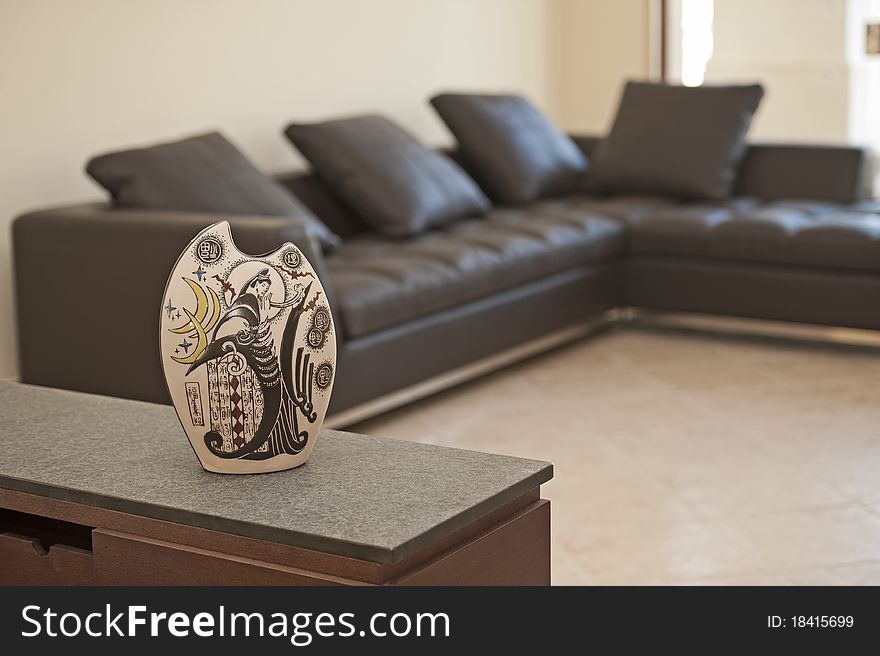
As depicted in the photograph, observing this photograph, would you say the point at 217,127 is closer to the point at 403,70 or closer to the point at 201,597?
the point at 403,70

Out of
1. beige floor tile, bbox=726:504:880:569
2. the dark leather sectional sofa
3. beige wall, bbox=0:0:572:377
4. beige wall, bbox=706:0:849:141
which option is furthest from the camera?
beige wall, bbox=706:0:849:141

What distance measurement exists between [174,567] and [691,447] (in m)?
2.41

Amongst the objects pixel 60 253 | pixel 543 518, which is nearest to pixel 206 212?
pixel 60 253

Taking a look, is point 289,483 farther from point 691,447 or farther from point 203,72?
point 203,72

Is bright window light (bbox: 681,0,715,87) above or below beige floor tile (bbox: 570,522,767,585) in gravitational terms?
above

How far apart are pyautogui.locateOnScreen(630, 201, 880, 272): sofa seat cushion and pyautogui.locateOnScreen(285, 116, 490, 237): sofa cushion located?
36.4 inches

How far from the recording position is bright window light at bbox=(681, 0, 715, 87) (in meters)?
7.22

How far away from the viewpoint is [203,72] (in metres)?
4.97

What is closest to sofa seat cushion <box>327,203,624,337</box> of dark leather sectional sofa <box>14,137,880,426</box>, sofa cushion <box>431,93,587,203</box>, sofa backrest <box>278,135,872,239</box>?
dark leather sectional sofa <box>14,137,880,426</box>

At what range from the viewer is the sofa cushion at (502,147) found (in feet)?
18.4

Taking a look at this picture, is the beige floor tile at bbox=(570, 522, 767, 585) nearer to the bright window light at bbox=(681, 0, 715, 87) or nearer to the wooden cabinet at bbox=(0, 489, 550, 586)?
A: the wooden cabinet at bbox=(0, 489, 550, 586)

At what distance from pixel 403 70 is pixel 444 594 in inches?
188

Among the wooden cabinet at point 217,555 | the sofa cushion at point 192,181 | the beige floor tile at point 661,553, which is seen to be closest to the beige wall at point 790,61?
the sofa cushion at point 192,181

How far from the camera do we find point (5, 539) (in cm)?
188
